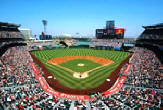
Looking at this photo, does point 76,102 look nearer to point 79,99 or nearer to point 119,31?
point 79,99

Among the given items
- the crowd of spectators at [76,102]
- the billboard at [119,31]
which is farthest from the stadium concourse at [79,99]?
the billboard at [119,31]

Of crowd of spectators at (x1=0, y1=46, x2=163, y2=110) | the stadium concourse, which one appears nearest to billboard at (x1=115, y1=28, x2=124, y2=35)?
the stadium concourse

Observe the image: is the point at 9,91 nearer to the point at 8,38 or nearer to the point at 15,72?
the point at 15,72

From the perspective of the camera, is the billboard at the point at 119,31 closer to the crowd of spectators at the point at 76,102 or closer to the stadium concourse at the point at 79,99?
the stadium concourse at the point at 79,99

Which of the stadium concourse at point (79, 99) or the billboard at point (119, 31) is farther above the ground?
the billboard at point (119, 31)

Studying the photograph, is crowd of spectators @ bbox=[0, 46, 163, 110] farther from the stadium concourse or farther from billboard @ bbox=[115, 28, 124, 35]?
billboard @ bbox=[115, 28, 124, 35]

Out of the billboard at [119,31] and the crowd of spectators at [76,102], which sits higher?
the billboard at [119,31]

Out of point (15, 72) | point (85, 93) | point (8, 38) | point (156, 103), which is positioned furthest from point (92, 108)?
point (8, 38)

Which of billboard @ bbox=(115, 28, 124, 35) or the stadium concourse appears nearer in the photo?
the stadium concourse

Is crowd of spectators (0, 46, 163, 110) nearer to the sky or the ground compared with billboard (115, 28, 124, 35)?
nearer to the ground

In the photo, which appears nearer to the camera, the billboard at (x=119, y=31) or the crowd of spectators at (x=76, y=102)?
the crowd of spectators at (x=76, y=102)

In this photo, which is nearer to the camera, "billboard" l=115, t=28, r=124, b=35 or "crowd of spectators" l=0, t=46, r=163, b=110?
"crowd of spectators" l=0, t=46, r=163, b=110
